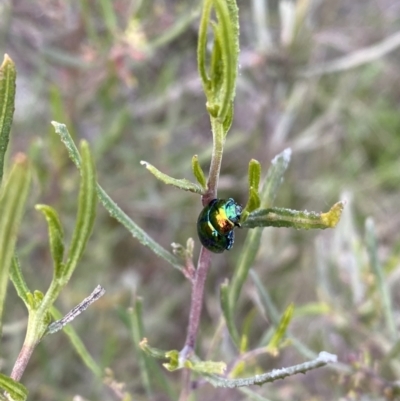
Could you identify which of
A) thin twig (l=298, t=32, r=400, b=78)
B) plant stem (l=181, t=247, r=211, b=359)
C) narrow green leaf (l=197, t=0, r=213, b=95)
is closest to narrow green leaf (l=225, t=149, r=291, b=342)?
plant stem (l=181, t=247, r=211, b=359)

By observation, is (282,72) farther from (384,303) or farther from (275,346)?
(275,346)

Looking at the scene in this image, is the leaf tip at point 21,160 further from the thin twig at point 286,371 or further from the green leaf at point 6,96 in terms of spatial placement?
the thin twig at point 286,371

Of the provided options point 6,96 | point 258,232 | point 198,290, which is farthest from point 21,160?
point 258,232

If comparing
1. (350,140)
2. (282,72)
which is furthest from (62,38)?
(350,140)

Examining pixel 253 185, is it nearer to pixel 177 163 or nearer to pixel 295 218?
pixel 295 218

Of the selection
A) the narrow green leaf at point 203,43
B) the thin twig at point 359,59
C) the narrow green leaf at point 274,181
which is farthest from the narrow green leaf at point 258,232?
the thin twig at point 359,59

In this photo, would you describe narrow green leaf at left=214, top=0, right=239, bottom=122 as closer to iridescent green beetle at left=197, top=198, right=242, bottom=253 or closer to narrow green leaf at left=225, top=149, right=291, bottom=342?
iridescent green beetle at left=197, top=198, right=242, bottom=253
